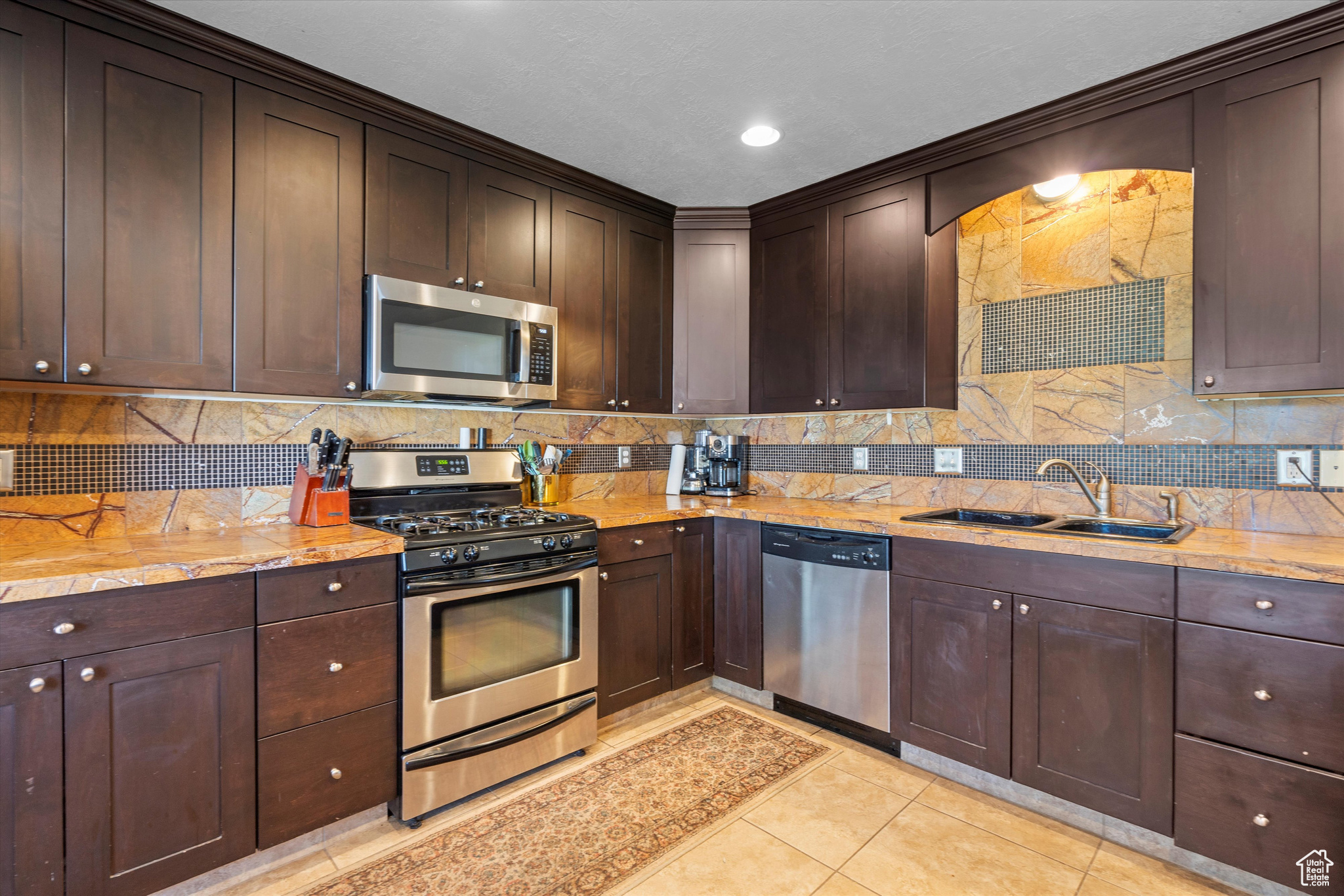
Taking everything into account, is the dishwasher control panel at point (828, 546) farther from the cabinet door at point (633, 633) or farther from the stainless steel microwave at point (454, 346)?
the stainless steel microwave at point (454, 346)

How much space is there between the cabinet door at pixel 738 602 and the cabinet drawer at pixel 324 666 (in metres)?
1.51

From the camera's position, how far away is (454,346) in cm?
241

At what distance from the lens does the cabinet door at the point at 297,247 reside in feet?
6.53

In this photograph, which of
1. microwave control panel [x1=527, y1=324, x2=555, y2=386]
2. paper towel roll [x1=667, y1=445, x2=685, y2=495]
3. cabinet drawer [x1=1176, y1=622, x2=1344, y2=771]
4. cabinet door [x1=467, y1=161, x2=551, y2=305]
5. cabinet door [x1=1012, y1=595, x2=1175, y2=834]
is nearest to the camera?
cabinet drawer [x1=1176, y1=622, x2=1344, y2=771]

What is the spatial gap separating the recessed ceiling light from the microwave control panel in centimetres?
112

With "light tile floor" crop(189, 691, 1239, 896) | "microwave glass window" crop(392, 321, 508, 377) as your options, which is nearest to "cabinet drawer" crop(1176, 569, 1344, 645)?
"light tile floor" crop(189, 691, 1239, 896)

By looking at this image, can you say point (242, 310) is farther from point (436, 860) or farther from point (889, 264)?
point (889, 264)

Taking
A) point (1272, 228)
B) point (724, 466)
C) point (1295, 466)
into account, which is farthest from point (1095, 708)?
point (724, 466)

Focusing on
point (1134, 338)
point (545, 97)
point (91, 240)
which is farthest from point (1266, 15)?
point (91, 240)

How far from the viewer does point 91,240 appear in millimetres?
1733

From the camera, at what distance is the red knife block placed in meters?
2.18

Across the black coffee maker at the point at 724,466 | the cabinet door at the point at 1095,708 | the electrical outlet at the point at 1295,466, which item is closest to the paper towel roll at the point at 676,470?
the black coffee maker at the point at 724,466

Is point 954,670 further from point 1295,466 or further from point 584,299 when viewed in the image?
point 584,299

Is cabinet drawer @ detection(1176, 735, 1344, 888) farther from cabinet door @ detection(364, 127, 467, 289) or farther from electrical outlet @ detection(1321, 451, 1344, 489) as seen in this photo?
cabinet door @ detection(364, 127, 467, 289)
